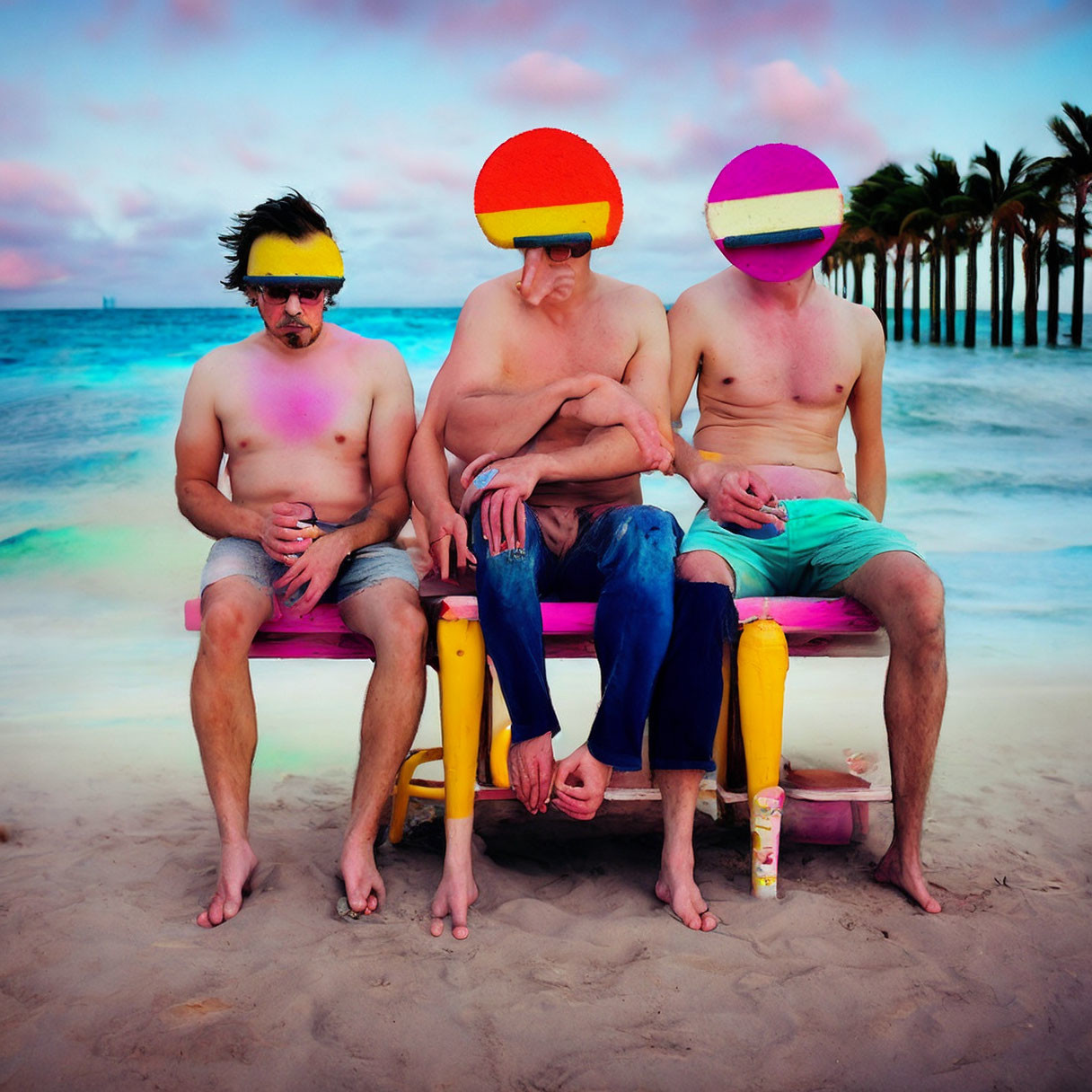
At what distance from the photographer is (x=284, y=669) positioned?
538 cm

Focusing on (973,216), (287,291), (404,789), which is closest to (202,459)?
(287,291)

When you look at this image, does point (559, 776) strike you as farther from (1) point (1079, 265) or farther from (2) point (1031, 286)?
(2) point (1031, 286)

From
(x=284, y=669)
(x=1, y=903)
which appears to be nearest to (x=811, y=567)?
(x=1, y=903)

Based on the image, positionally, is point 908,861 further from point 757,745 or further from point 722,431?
point 722,431

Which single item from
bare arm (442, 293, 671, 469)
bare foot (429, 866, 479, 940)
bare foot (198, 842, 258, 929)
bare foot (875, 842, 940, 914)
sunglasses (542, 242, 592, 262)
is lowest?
bare foot (875, 842, 940, 914)

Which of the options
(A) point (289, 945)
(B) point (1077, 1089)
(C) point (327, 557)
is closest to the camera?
(B) point (1077, 1089)

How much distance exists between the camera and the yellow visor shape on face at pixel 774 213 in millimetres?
3174

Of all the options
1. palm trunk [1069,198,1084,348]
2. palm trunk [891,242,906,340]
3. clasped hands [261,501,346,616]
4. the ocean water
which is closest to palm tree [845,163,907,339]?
palm trunk [891,242,906,340]

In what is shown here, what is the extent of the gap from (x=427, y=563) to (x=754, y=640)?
1145mm

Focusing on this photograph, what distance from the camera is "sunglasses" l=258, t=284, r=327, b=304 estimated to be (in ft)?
10.1

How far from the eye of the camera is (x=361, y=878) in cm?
272

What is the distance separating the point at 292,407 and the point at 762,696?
1.48m

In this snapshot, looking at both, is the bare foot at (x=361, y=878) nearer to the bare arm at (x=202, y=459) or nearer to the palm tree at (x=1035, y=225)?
the bare arm at (x=202, y=459)

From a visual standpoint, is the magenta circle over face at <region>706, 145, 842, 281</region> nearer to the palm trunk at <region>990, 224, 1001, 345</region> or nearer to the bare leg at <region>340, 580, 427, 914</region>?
the bare leg at <region>340, 580, 427, 914</region>
